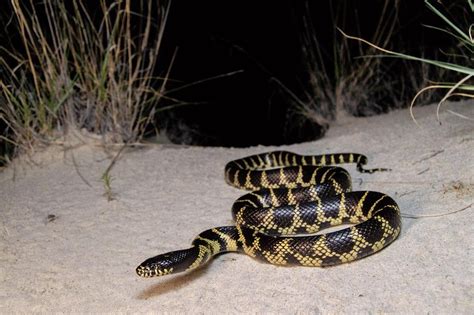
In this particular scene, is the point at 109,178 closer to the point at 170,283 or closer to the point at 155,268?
the point at 170,283

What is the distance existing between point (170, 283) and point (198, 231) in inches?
38.8

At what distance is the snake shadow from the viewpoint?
4738 mm

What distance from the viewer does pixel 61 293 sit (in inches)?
192

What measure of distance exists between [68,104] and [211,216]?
3.33 metres

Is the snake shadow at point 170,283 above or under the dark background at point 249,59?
above

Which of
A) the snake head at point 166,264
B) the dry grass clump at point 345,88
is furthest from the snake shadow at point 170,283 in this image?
the dry grass clump at point 345,88

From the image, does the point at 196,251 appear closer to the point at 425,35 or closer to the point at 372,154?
the point at 372,154

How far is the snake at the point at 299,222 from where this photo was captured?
4.70 meters

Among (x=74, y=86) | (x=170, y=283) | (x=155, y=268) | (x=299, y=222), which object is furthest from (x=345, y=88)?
(x=155, y=268)

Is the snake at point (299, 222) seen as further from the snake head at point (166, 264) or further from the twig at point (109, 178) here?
the twig at point (109, 178)

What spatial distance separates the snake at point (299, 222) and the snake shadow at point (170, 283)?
0.11 meters

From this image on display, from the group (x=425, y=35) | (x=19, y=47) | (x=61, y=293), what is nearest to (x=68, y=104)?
(x=19, y=47)

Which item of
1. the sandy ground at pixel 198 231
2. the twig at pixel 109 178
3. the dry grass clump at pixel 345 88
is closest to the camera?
the sandy ground at pixel 198 231

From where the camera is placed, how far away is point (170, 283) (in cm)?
487
